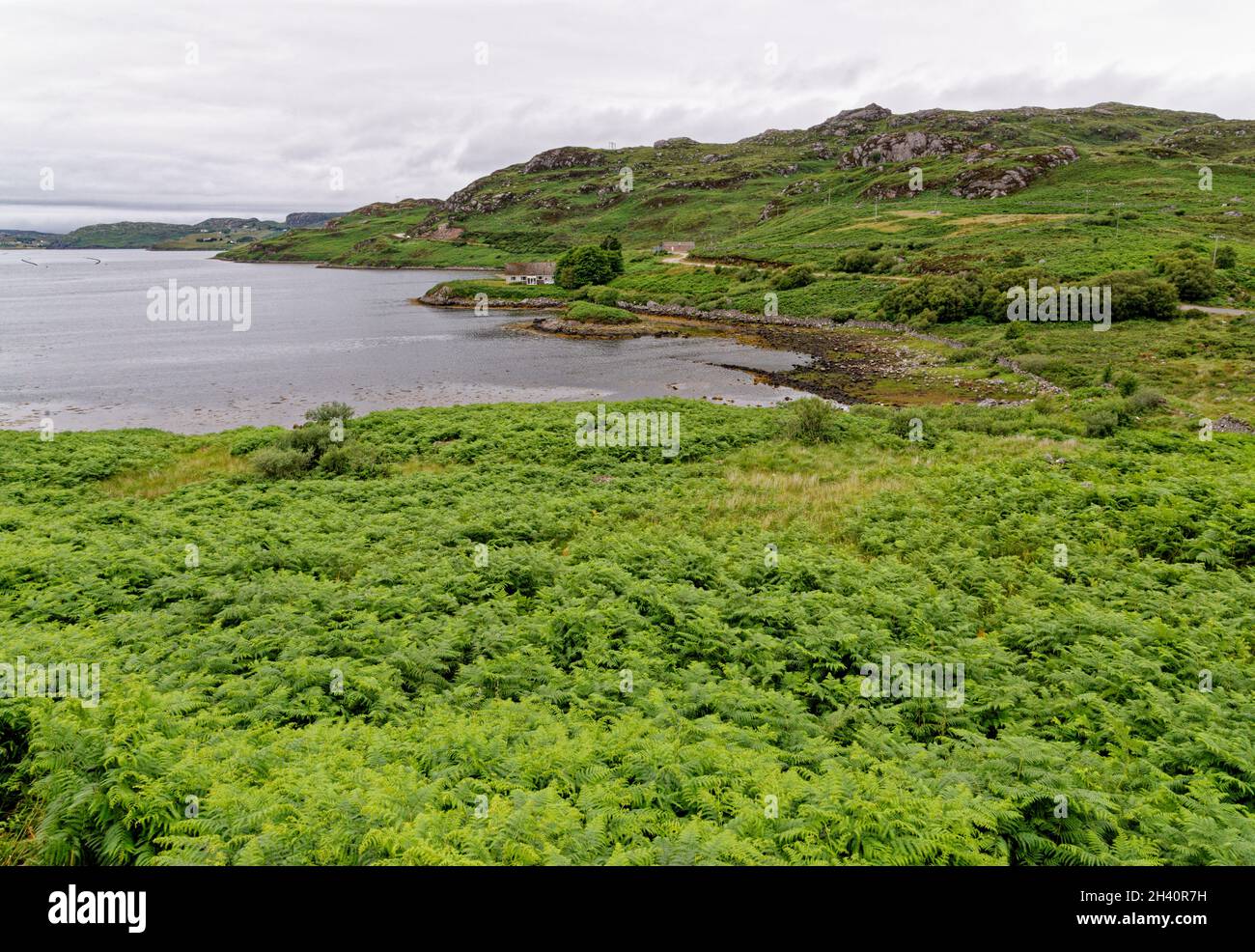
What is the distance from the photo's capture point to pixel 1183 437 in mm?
27969

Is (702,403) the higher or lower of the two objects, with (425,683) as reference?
higher

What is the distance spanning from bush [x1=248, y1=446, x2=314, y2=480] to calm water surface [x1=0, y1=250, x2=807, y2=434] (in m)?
19.6

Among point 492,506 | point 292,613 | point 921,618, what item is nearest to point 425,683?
point 292,613

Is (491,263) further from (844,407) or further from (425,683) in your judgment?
(425,683)

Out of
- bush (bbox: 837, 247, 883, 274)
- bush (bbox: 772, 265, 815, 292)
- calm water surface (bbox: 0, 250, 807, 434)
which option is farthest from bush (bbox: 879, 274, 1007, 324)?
bush (bbox: 772, 265, 815, 292)

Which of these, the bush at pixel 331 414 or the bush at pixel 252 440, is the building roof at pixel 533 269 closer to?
the bush at pixel 331 414

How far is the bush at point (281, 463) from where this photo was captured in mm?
29375

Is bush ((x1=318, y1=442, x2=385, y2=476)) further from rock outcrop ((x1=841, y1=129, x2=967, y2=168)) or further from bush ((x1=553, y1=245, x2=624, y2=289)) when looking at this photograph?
rock outcrop ((x1=841, y1=129, x2=967, y2=168))

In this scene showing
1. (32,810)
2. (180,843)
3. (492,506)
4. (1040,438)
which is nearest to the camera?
(180,843)

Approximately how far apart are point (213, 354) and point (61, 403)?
992 inches

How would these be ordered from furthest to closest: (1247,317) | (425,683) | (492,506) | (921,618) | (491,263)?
(491,263)
(1247,317)
(492,506)
(921,618)
(425,683)

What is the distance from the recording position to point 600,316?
97.3 meters

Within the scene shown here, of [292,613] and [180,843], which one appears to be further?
[292,613]

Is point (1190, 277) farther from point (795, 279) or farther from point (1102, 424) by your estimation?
point (795, 279)
